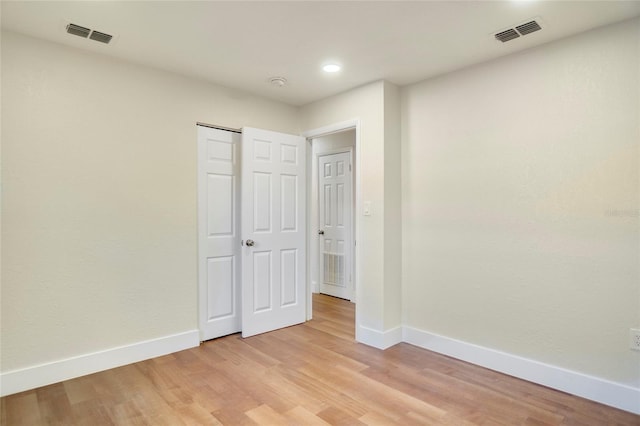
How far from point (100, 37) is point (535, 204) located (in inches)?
133

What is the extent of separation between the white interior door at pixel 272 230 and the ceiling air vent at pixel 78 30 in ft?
4.81

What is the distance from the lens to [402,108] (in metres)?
3.52

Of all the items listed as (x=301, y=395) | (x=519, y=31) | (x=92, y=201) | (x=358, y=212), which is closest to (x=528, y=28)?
(x=519, y=31)

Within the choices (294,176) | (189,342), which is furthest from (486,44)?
(189,342)

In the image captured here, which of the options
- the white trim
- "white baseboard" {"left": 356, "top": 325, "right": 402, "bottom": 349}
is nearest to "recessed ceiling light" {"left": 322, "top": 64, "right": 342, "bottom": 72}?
the white trim

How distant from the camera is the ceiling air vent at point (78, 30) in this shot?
2.38 metres

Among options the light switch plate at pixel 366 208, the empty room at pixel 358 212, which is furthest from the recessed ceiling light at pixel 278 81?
the light switch plate at pixel 366 208

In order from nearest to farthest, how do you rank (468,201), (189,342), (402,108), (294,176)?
(468,201) < (189,342) < (402,108) < (294,176)

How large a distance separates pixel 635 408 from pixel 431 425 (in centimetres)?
131

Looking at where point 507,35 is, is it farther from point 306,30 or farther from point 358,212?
point 358,212

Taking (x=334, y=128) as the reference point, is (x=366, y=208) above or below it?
below

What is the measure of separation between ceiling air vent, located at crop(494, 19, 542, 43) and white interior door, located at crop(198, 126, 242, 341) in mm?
2457

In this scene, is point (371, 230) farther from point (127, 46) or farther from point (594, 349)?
point (127, 46)

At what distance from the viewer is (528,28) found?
7.80 feet
